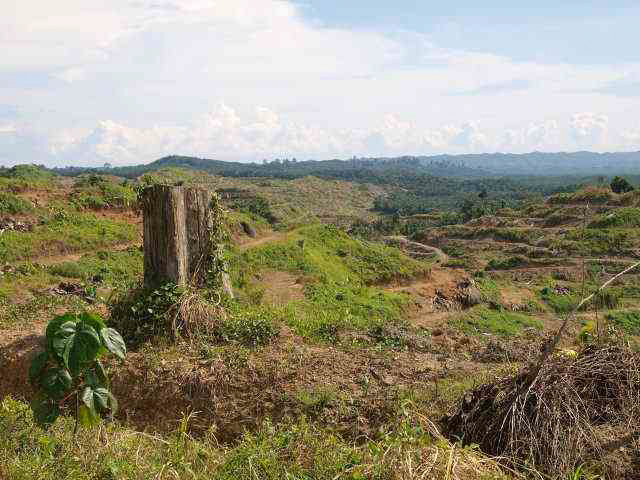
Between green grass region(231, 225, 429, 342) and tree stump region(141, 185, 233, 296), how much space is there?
137 cm

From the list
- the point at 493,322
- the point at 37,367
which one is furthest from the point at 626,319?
the point at 37,367

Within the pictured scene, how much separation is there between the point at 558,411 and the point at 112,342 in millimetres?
3506

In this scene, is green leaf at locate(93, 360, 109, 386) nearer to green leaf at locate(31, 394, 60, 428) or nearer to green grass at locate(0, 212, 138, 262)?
green leaf at locate(31, 394, 60, 428)

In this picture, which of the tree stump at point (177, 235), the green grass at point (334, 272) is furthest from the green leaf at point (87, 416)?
the green grass at point (334, 272)

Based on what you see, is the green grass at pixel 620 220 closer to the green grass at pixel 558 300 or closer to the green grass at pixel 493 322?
the green grass at pixel 558 300

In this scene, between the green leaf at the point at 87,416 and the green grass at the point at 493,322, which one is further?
the green grass at the point at 493,322

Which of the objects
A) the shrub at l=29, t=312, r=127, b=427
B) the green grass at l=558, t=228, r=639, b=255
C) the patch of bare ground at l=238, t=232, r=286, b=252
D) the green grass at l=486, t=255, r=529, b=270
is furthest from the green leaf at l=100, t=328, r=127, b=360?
the green grass at l=558, t=228, r=639, b=255

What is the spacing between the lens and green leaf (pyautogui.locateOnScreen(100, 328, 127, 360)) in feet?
14.4

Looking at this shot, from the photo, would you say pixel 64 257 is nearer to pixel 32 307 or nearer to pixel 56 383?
pixel 32 307

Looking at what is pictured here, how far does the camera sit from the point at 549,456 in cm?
421

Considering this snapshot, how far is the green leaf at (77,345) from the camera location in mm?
4285

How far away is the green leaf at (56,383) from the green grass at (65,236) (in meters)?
11.0

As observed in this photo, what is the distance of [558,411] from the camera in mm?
4359

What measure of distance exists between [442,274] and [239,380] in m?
14.7
